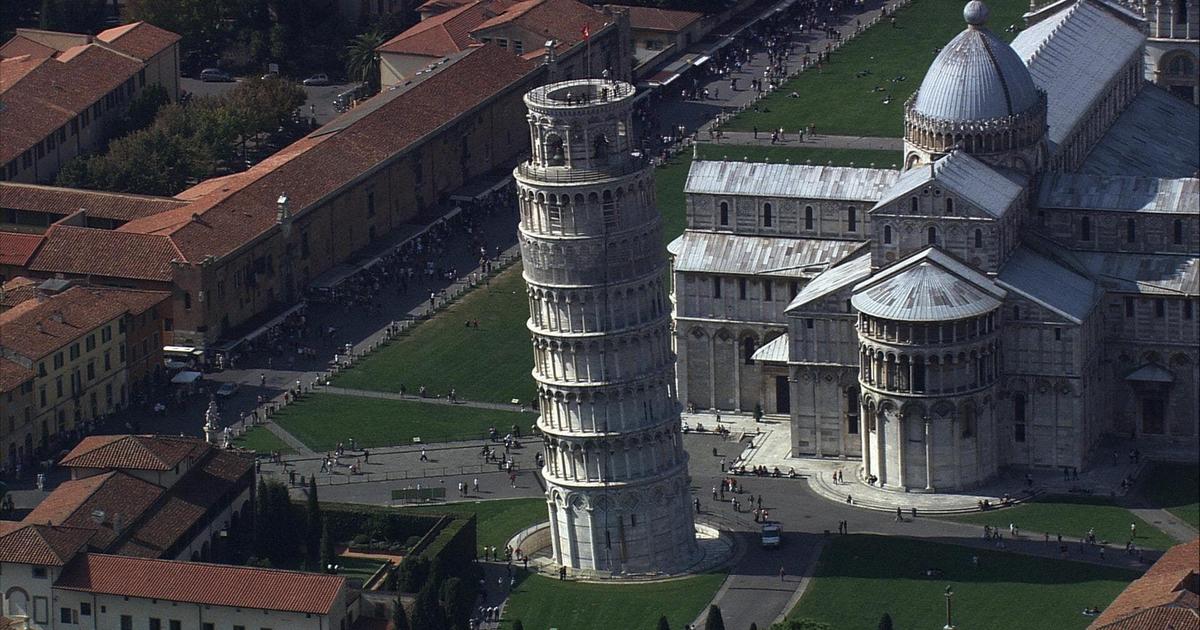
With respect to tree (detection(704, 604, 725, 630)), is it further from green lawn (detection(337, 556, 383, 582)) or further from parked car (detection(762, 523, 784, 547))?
green lawn (detection(337, 556, 383, 582))

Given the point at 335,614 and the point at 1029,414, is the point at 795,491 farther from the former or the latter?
the point at 335,614

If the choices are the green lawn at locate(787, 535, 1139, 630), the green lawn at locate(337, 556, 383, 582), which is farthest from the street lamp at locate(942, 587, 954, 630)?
the green lawn at locate(337, 556, 383, 582)

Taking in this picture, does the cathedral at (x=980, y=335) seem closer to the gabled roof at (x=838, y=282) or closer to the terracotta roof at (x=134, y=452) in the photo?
the gabled roof at (x=838, y=282)

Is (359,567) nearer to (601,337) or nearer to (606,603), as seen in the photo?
(606,603)

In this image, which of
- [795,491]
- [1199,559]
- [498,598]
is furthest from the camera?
[795,491]

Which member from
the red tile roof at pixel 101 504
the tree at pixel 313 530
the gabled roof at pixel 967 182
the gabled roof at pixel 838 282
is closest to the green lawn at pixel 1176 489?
the gabled roof at pixel 967 182

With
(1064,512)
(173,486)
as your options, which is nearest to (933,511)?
(1064,512)
